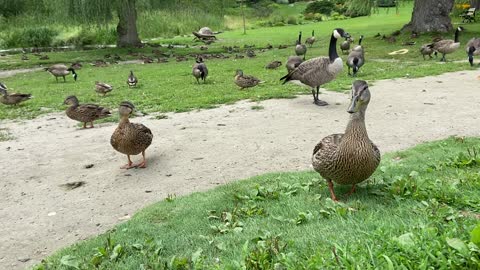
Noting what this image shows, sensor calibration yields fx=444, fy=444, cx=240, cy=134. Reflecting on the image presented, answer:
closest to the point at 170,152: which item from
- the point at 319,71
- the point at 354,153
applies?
the point at 354,153

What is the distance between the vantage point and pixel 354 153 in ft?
15.4

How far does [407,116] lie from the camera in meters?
9.82

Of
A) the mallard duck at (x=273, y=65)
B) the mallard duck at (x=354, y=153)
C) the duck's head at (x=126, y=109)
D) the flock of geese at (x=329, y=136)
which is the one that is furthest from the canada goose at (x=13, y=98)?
the mallard duck at (x=354, y=153)

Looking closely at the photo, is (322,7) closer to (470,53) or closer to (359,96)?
(470,53)

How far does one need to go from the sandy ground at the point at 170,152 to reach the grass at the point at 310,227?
0.91 meters

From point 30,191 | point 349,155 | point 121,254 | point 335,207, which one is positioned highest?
point 349,155

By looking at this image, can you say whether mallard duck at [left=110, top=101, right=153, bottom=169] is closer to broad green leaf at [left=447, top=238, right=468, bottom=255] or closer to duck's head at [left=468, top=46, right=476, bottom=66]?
broad green leaf at [left=447, top=238, right=468, bottom=255]

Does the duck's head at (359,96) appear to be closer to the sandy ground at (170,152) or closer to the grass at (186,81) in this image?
the sandy ground at (170,152)

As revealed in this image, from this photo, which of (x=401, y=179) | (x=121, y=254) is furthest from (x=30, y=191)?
(x=401, y=179)

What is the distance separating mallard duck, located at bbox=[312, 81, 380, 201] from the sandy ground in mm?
2316

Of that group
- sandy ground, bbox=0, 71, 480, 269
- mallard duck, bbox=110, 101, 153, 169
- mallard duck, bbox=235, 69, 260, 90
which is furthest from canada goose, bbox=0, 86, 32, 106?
mallard duck, bbox=110, 101, 153, 169

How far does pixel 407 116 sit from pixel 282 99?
3630 mm

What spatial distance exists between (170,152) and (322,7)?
2423 inches

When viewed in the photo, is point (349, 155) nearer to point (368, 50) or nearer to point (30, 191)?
point (30, 191)
